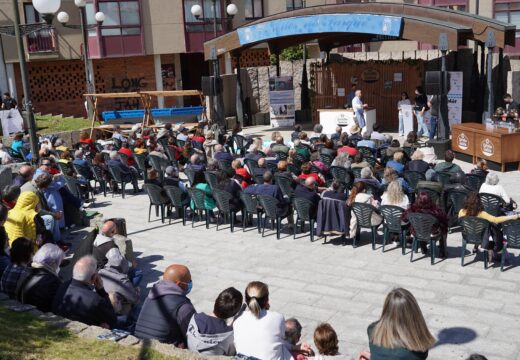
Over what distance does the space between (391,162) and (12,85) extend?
27.3 m

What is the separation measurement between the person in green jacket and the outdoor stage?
1272 centimetres

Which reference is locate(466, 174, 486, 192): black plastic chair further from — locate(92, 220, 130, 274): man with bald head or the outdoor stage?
locate(92, 220, 130, 274): man with bald head

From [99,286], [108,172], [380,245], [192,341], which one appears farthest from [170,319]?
[108,172]

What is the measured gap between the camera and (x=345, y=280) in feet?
32.5

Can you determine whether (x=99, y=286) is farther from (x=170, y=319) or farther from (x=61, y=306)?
(x=170, y=319)

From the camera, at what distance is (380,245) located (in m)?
11.5

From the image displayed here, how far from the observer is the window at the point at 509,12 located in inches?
1580

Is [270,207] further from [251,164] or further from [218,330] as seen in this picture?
[218,330]

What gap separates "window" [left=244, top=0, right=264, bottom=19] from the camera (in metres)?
39.7

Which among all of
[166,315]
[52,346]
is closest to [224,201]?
[166,315]

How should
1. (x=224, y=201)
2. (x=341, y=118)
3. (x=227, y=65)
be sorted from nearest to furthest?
(x=224, y=201), (x=341, y=118), (x=227, y=65)

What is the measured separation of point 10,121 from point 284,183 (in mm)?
15313

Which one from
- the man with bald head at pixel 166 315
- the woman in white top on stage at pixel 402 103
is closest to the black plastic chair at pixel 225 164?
the man with bald head at pixel 166 315

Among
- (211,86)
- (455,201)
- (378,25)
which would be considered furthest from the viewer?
(211,86)
